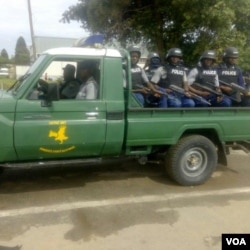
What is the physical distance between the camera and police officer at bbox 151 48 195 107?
5434mm

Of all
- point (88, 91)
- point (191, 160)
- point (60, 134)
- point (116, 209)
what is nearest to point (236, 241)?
point (116, 209)

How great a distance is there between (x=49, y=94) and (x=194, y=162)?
2.43 m

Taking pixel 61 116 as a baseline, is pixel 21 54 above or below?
above

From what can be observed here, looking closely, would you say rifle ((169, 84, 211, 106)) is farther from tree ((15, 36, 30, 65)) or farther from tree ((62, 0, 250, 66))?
tree ((15, 36, 30, 65))

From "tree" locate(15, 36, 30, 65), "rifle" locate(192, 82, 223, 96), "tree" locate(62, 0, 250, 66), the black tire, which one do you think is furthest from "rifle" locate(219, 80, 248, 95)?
"tree" locate(15, 36, 30, 65)

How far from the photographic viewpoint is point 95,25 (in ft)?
44.1

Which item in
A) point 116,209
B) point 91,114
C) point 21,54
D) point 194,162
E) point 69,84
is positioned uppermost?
point 21,54

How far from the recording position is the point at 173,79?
5.60 m

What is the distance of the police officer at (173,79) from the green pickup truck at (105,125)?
410mm

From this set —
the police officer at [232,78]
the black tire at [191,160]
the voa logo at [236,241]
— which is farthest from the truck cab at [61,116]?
the police officer at [232,78]

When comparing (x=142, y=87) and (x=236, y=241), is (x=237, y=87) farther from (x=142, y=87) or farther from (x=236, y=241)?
(x=236, y=241)

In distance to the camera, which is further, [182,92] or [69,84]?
[182,92]

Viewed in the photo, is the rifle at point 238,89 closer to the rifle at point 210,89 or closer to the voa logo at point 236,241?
the rifle at point 210,89

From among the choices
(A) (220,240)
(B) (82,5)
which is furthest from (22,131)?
(B) (82,5)
